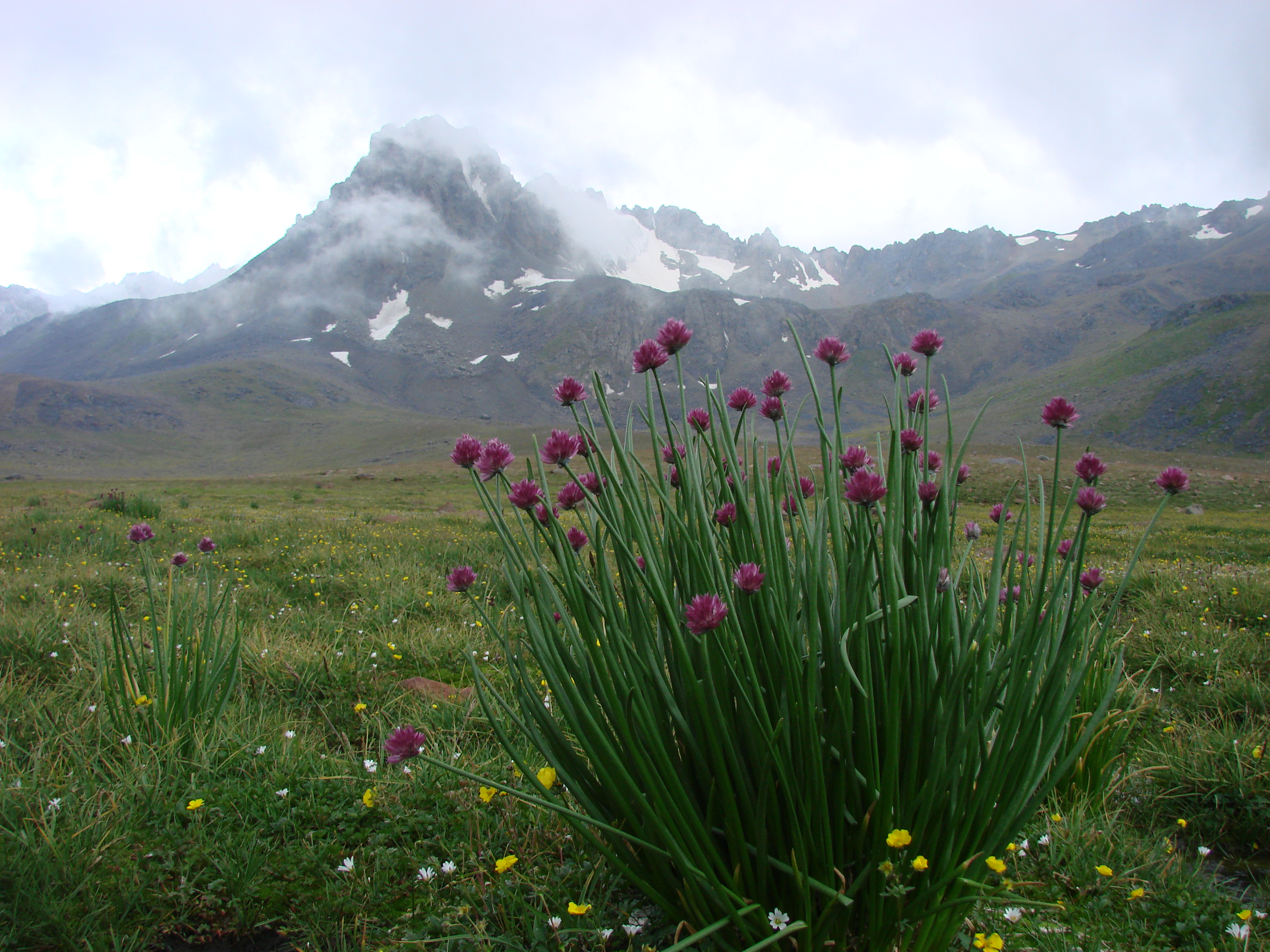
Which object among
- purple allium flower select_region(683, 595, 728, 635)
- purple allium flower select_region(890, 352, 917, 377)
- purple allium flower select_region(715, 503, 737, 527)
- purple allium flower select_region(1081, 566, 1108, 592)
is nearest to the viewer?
purple allium flower select_region(683, 595, 728, 635)

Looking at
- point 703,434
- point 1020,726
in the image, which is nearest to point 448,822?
point 703,434

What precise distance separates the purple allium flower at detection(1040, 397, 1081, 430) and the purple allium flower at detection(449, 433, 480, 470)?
1425 millimetres

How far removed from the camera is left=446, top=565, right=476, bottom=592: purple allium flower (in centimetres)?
179

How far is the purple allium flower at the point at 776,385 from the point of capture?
1934 mm

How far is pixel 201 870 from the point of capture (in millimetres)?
1929

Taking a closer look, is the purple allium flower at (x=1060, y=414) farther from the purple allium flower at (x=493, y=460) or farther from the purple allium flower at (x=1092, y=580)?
the purple allium flower at (x=493, y=460)

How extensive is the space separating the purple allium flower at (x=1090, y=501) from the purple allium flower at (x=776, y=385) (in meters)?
0.78

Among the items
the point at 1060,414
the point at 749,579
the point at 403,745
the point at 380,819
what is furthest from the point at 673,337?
the point at 380,819

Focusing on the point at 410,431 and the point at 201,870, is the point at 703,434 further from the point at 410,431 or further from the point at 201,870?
the point at 410,431

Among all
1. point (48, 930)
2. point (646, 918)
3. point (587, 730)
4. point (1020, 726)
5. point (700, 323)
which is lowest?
point (646, 918)

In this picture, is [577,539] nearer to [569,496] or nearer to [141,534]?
[569,496]

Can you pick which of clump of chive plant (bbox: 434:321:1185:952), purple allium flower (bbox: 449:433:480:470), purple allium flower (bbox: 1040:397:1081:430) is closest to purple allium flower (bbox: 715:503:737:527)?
clump of chive plant (bbox: 434:321:1185:952)

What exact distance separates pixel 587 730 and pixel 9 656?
379cm

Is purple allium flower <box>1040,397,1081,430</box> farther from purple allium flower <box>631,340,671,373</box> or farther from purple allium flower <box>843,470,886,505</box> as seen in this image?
purple allium flower <box>631,340,671,373</box>
